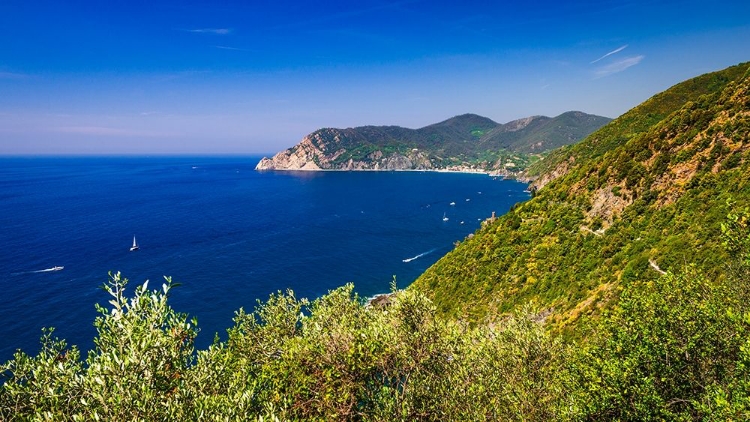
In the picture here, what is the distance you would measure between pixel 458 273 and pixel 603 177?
3216 cm

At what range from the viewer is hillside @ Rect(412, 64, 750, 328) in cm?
4262

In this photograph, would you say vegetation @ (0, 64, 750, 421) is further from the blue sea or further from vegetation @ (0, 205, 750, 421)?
the blue sea

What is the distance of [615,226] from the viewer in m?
55.1

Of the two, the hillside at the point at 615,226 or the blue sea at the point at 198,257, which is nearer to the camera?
the hillside at the point at 615,226

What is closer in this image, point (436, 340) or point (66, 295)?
A: point (436, 340)

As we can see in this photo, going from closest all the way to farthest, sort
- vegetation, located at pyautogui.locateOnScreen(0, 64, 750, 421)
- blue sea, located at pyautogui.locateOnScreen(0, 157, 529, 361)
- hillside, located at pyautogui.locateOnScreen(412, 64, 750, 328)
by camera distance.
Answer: vegetation, located at pyautogui.locateOnScreen(0, 64, 750, 421)
hillside, located at pyautogui.locateOnScreen(412, 64, 750, 328)
blue sea, located at pyautogui.locateOnScreen(0, 157, 529, 361)

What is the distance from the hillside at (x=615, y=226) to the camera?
4262 centimetres

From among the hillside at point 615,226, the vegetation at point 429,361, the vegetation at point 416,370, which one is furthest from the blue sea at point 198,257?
the vegetation at point 416,370

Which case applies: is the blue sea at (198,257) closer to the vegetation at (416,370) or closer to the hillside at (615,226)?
the hillside at (615,226)

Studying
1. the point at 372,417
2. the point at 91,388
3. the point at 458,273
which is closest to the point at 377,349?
the point at 372,417

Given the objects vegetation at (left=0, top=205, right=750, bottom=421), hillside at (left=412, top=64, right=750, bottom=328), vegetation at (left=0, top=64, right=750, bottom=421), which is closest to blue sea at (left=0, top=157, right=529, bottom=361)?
hillside at (left=412, top=64, right=750, bottom=328)

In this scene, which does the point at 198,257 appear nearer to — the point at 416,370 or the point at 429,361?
the point at 429,361

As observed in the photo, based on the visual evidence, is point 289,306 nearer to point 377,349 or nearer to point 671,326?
point 377,349

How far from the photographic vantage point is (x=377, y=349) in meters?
21.4
